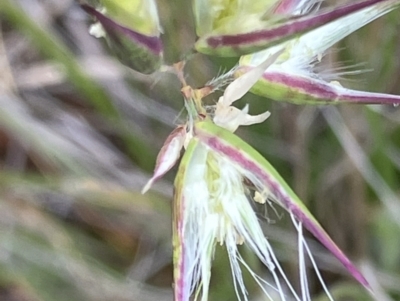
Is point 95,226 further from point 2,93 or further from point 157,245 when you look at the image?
point 2,93

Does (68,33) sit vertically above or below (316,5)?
above

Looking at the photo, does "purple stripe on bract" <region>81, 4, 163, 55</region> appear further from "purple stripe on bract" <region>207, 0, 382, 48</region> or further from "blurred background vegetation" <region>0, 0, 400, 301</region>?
"blurred background vegetation" <region>0, 0, 400, 301</region>

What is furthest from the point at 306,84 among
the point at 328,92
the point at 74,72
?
the point at 74,72

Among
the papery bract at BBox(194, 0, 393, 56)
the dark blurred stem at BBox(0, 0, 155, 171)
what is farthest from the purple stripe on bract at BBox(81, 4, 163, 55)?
the dark blurred stem at BBox(0, 0, 155, 171)

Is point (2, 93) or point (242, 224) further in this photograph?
point (2, 93)

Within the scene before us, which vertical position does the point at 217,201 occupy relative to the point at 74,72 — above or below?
below

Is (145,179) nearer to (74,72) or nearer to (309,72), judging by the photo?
(74,72)

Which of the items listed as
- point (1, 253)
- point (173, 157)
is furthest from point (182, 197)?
point (1, 253)
